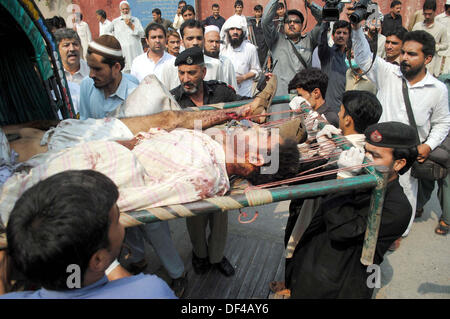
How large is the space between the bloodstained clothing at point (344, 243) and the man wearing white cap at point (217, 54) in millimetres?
2579

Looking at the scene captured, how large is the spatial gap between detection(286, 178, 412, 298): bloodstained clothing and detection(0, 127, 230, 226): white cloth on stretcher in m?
0.70

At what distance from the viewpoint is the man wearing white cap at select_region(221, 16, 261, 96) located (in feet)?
16.3

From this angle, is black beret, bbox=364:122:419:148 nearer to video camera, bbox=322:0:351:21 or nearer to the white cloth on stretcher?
the white cloth on stretcher

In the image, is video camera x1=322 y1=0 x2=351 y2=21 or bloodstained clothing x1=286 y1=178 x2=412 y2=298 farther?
video camera x1=322 y1=0 x2=351 y2=21

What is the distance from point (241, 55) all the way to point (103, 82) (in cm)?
274

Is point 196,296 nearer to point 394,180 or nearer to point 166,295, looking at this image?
point 166,295

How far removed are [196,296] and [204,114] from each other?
5.08ft

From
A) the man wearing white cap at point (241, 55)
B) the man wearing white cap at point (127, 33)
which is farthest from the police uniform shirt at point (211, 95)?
the man wearing white cap at point (127, 33)

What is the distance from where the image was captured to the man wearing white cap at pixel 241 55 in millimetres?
4973

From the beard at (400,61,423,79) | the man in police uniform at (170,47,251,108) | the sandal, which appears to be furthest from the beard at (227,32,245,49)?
the sandal

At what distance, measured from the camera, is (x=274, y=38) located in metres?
4.40

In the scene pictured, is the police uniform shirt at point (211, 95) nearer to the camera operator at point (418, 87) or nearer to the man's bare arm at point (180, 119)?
the man's bare arm at point (180, 119)

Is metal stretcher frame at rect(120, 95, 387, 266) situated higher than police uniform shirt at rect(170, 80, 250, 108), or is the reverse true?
police uniform shirt at rect(170, 80, 250, 108)

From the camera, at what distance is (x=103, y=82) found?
2873mm
